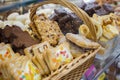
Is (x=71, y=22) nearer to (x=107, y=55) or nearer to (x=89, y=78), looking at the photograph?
(x=107, y=55)

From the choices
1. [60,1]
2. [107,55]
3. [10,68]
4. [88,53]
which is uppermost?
[60,1]

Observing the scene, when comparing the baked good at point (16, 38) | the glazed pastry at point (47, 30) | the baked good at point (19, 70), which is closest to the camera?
the baked good at point (19, 70)

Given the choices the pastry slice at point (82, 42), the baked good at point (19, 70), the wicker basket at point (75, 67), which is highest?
the baked good at point (19, 70)

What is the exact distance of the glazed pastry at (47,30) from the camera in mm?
1102

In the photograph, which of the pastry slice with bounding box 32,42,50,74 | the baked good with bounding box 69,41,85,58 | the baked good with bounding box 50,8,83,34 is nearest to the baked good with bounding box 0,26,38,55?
the pastry slice with bounding box 32,42,50,74

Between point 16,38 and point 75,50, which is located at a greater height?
point 16,38

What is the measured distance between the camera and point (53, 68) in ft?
2.84

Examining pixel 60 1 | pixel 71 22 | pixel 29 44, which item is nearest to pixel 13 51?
pixel 29 44

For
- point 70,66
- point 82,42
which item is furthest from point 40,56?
point 82,42

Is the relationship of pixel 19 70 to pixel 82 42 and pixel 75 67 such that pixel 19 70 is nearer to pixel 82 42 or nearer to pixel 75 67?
pixel 75 67

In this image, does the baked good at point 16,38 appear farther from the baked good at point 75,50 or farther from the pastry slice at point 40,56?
the baked good at point 75,50

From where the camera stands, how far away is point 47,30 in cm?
114

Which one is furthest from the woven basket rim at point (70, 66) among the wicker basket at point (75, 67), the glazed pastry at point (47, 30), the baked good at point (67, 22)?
the baked good at point (67, 22)

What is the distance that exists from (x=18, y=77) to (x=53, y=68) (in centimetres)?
15
